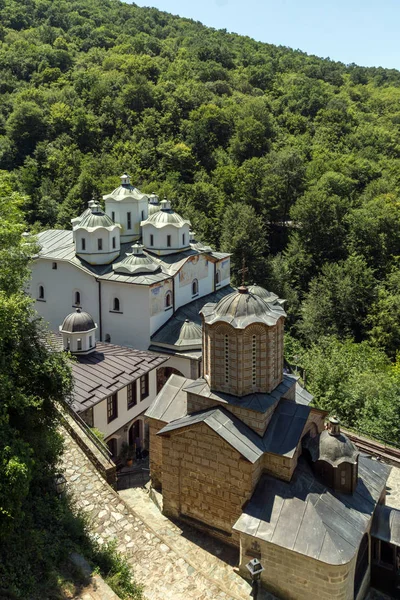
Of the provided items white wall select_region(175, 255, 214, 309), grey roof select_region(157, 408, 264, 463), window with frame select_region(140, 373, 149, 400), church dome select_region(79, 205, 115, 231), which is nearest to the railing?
grey roof select_region(157, 408, 264, 463)

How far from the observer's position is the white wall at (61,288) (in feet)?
71.1

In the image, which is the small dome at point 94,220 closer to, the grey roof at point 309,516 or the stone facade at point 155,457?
the stone facade at point 155,457

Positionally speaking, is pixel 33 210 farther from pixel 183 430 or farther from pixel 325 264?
pixel 183 430

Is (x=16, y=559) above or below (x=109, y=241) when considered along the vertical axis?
below

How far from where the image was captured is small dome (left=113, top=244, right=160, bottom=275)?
20.9m

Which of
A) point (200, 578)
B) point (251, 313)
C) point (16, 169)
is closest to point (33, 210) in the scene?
point (16, 169)

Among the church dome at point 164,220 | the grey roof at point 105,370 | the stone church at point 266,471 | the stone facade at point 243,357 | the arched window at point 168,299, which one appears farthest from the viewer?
the church dome at point 164,220

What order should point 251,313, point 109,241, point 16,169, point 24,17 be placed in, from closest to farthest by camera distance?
point 251,313
point 109,241
point 16,169
point 24,17

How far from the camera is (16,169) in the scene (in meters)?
45.4

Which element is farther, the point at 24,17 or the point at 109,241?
the point at 24,17

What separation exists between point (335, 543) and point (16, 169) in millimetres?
44558

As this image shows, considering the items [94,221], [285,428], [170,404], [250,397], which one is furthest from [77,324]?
[285,428]

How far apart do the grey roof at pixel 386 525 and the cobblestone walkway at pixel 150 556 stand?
2.85 m

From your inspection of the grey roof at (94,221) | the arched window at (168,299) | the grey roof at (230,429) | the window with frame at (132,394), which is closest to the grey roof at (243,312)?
the grey roof at (230,429)
